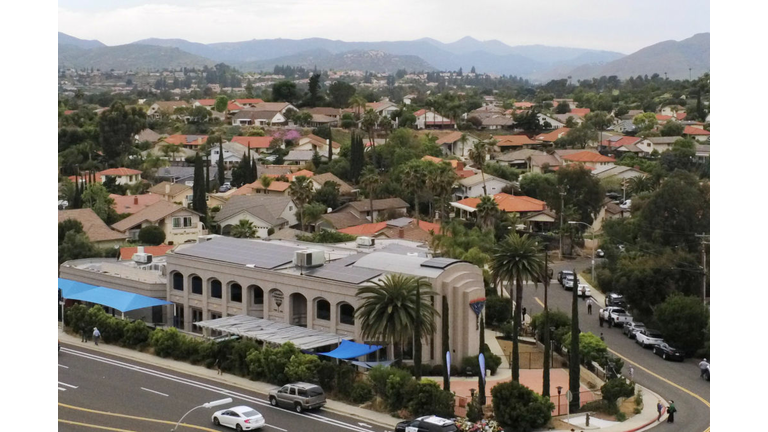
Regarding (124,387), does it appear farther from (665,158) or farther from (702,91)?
(702,91)

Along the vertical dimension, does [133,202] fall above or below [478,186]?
below

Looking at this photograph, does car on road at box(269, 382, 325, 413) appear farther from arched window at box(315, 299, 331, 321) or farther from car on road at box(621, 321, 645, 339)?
car on road at box(621, 321, 645, 339)

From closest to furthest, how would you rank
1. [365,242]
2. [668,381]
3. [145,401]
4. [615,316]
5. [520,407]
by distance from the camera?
[520,407], [145,401], [668,381], [365,242], [615,316]

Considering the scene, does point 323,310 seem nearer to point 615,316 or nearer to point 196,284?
point 196,284

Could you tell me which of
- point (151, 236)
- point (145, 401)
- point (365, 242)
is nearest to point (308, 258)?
point (365, 242)

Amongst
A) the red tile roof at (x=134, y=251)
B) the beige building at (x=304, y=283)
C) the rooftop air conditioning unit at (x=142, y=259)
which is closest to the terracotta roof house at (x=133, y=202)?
the red tile roof at (x=134, y=251)

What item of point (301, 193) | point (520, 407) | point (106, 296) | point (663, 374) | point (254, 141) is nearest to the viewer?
point (520, 407)

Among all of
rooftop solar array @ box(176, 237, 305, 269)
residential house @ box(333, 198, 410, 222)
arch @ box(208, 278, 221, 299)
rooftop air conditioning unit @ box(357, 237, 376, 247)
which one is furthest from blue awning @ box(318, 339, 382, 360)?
residential house @ box(333, 198, 410, 222)

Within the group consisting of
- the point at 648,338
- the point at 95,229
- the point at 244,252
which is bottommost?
the point at 648,338

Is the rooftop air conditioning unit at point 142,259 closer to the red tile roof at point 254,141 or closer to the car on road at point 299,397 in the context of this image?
the car on road at point 299,397
